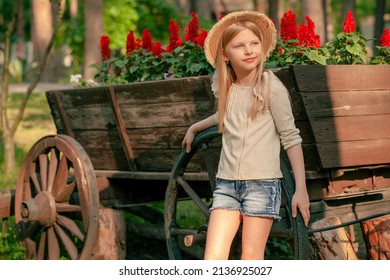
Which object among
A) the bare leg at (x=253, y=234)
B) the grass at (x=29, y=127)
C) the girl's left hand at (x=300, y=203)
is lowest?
the bare leg at (x=253, y=234)

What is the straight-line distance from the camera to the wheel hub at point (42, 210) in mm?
5543

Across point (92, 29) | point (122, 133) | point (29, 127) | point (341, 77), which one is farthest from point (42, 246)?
point (92, 29)

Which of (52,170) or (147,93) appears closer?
(147,93)

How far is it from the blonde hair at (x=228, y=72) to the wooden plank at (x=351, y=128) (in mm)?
560

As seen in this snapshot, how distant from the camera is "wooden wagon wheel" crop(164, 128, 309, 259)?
12.6ft

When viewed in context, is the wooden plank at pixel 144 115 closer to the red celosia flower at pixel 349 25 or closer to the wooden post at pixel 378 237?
the red celosia flower at pixel 349 25

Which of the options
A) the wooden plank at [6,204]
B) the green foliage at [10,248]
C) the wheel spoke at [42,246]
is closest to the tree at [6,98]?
the green foliage at [10,248]

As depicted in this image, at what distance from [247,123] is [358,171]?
1.02 m

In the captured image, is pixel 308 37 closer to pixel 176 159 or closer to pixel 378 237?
pixel 176 159

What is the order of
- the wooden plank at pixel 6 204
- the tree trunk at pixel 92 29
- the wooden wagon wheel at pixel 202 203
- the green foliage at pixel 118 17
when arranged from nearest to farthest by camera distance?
the wooden wagon wheel at pixel 202 203, the wooden plank at pixel 6 204, the tree trunk at pixel 92 29, the green foliage at pixel 118 17

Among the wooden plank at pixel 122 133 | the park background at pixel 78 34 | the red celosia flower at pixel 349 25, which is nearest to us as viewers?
the red celosia flower at pixel 349 25

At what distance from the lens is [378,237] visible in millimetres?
4293

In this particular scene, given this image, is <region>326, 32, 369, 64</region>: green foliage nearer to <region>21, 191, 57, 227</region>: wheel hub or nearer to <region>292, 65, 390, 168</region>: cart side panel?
<region>292, 65, 390, 168</region>: cart side panel

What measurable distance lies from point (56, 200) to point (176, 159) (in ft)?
3.47
